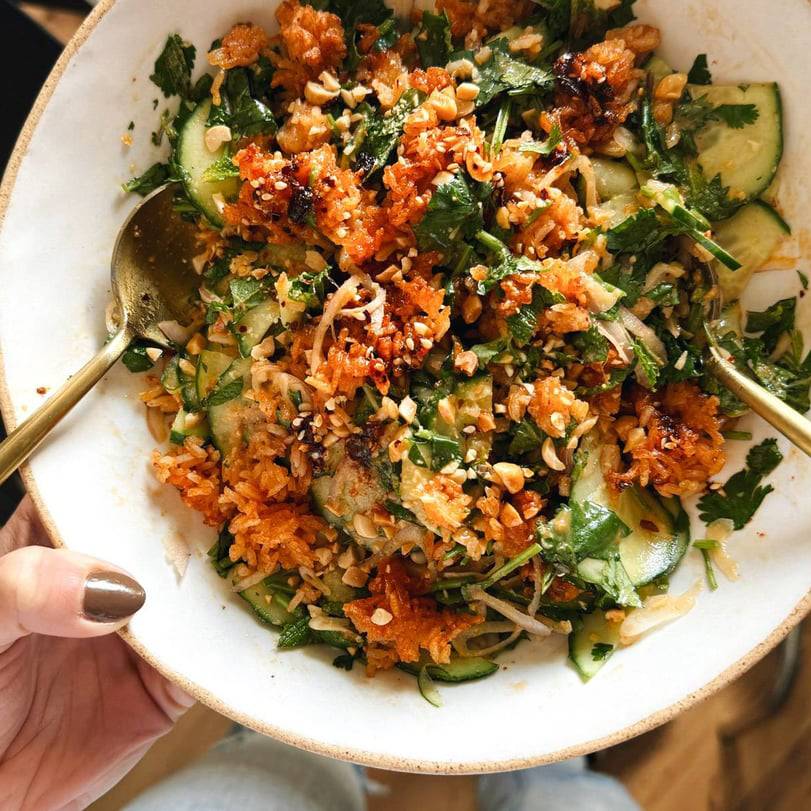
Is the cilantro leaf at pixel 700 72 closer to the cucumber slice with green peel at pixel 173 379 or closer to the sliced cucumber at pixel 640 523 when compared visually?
the sliced cucumber at pixel 640 523

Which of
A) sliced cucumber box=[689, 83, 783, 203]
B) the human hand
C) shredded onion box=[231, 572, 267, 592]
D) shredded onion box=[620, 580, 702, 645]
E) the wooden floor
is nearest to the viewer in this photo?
sliced cucumber box=[689, 83, 783, 203]

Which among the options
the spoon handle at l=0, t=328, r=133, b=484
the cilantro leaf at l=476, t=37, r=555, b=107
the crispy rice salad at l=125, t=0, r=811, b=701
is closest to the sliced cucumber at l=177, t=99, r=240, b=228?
the crispy rice salad at l=125, t=0, r=811, b=701

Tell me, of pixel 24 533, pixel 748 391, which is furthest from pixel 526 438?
pixel 24 533

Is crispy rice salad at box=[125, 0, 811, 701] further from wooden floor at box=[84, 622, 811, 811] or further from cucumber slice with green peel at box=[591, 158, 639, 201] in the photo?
wooden floor at box=[84, 622, 811, 811]

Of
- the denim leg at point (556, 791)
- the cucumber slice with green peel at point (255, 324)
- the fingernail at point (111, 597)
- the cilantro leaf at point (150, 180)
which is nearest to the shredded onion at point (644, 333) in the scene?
the cucumber slice with green peel at point (255, 324)

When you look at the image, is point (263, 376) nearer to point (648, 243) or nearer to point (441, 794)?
point (648, 243)

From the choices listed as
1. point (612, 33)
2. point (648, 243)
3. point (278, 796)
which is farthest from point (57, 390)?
point (278, 796)
